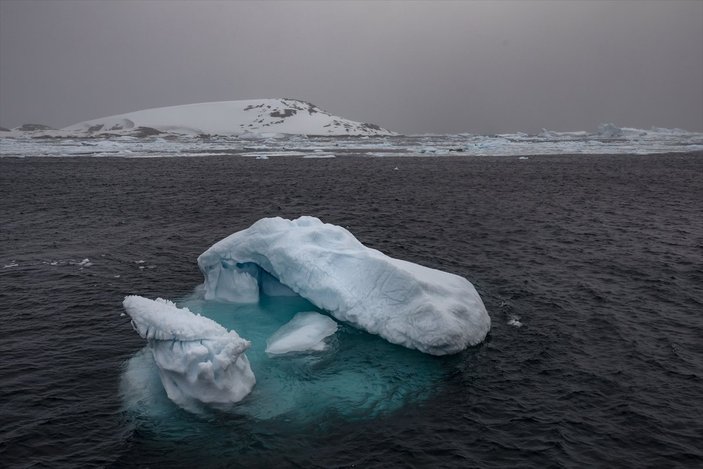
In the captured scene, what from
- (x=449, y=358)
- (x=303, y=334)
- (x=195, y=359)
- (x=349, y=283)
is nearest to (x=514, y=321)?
(x=449, y=358)

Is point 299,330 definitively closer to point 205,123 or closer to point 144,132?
point 144,132

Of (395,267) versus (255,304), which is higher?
(395,267)

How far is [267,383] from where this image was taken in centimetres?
1260

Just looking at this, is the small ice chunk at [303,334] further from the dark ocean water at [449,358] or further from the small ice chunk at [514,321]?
the small ice chunk at [514,321]

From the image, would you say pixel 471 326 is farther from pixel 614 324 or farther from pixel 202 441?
pixel 202 441

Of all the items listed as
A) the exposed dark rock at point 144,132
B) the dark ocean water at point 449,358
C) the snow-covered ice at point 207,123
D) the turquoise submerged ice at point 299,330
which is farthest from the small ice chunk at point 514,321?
the exposed dark rock at point 144,132

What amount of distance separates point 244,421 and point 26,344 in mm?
7746

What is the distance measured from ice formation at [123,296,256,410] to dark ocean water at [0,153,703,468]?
25.3 inches

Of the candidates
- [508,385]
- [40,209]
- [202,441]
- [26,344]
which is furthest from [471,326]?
[40,209]

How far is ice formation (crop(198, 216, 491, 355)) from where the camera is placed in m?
14.5

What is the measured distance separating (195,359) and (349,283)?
6.04 m

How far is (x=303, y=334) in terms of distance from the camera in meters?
14.8

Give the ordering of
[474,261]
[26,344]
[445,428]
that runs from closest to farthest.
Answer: [445,428]
[26,344]
[474,261]

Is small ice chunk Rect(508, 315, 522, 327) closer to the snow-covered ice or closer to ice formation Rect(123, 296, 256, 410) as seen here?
ice formation Rect(123, 296, 256, 410)
